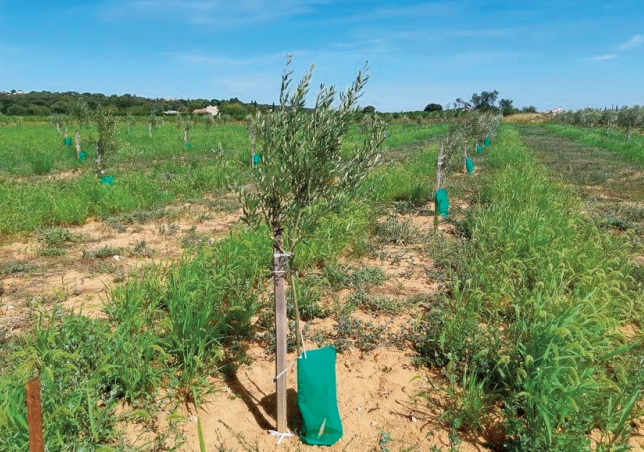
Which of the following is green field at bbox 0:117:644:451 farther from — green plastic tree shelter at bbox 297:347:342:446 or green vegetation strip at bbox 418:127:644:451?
green plastic tree shelter at bbox 297:347:342:446

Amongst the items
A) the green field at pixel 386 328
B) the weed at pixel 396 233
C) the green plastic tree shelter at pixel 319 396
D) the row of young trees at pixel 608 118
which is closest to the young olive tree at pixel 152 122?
the green field at pixel 386 328

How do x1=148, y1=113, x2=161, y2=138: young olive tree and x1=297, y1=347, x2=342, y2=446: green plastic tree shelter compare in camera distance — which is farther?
x1=148, y1=113, x2=161, y2=138: young olive tree

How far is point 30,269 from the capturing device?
5.68m

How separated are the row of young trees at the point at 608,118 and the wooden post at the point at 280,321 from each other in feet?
129

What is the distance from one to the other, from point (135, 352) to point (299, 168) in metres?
1.85

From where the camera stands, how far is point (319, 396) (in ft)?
9.09

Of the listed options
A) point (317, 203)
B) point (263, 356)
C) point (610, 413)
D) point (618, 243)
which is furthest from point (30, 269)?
point (618, 243)

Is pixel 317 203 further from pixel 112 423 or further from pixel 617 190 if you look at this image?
pixel 617 190

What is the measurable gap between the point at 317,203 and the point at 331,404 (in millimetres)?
1321

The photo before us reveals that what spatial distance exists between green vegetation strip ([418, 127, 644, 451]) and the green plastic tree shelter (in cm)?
81

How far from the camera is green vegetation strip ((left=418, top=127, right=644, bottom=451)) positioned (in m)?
2.63

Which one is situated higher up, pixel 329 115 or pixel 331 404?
pixel 329 115

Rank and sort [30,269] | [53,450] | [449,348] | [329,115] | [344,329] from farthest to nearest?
[30,269]
[344,329]
[449,348]
[329,115]
[53,450]

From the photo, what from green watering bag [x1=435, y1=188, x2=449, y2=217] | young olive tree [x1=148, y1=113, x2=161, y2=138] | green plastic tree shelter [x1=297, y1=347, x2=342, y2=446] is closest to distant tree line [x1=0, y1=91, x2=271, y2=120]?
young olive tree [x1=148, y1=113, x2=161, y2=138]
